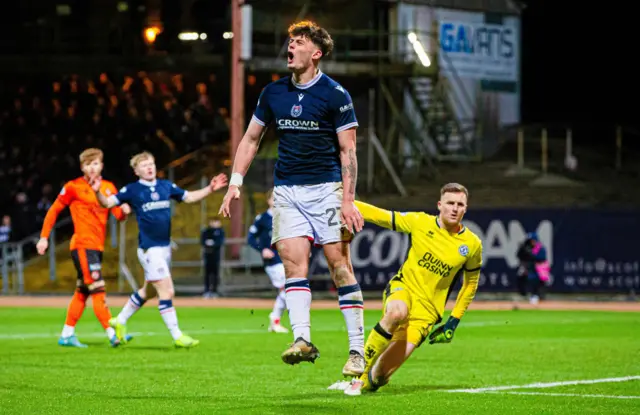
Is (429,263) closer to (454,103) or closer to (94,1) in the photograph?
(454,103)

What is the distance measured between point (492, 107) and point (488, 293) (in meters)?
16.4

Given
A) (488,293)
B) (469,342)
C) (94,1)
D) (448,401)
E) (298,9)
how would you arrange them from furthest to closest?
(94,1) → (298,9) → (488,293) → (469,342) → (448,401)

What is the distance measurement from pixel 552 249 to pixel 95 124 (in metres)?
18.6

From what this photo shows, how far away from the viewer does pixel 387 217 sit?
1073cm

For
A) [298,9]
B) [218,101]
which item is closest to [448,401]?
[298,9]

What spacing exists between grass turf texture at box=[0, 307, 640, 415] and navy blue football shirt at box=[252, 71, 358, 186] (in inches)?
71.2

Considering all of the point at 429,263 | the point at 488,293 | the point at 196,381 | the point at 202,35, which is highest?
the point at 202,35

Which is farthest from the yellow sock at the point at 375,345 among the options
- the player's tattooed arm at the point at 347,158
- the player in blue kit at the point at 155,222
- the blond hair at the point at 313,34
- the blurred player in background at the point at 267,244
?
the blurred player in background at the point at 267,244

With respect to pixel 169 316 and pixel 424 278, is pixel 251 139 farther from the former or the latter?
pixel 169 316

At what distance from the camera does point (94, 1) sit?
4988 centimetres

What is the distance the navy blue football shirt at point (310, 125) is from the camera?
378 inches

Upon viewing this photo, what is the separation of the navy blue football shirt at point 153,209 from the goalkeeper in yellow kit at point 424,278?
534 centimetres

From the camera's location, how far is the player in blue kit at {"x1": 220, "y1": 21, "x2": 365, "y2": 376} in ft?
31.5

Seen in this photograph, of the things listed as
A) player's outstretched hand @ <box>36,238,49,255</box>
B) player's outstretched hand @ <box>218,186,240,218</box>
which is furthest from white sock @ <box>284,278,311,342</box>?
player's outstretched hand @ <box>36,238,49,255</box>
